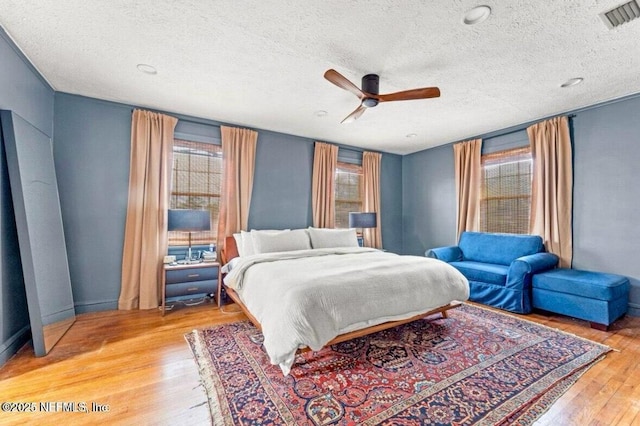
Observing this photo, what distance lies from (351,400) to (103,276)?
3423 mm

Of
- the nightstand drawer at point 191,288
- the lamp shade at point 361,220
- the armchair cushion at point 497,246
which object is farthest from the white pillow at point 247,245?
the armchair cushion at point 497,246

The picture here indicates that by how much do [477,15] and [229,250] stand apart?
3705 millimetres

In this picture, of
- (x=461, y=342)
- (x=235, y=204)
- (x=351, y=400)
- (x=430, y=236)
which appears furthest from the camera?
(x=430, y=236)

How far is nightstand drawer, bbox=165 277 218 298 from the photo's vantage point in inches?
133

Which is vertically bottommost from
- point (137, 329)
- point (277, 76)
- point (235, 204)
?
point (137, 329)

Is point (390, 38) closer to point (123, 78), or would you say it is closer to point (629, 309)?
point (123, 78)

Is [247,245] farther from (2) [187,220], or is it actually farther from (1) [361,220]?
(1) [361,220]

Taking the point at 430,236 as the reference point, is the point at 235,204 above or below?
above

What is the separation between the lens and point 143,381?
1.97 metres

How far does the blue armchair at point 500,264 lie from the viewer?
336cm

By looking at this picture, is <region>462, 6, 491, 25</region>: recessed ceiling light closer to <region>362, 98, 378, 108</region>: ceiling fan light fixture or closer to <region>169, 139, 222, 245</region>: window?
<region>362, 98, 378, 108</region>: ceiling fan light fixture

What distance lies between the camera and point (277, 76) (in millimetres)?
2809

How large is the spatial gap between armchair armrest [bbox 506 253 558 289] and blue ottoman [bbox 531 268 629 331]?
3.7 inches

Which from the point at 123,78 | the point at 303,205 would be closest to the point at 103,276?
the point at 123,78
